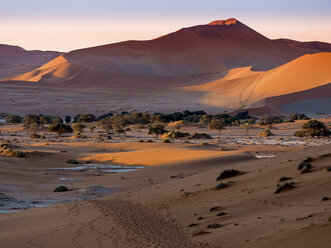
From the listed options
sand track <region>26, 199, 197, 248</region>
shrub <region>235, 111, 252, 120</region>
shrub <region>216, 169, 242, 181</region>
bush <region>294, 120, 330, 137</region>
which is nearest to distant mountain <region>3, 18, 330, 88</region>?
shrub <region>235, 111, 252, 120</region>

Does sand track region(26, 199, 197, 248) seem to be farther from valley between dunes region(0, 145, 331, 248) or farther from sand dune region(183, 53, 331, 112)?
sand dune region(183, 53, 331, 112)

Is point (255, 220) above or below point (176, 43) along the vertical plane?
below

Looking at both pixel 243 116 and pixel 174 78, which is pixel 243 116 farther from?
pixel 174 78

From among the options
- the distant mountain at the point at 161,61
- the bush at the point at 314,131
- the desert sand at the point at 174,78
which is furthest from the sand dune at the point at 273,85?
the bush at the point at 314,131

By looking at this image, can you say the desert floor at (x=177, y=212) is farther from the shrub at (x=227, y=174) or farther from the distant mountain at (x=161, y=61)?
the distant mountain at (x=161, y=61)

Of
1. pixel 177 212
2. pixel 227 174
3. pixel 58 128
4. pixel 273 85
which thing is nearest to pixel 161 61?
pixel 273 85

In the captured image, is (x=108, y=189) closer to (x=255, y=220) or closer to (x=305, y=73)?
(x=255, y=220)

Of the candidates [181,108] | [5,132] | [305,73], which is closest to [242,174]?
[5,132]
